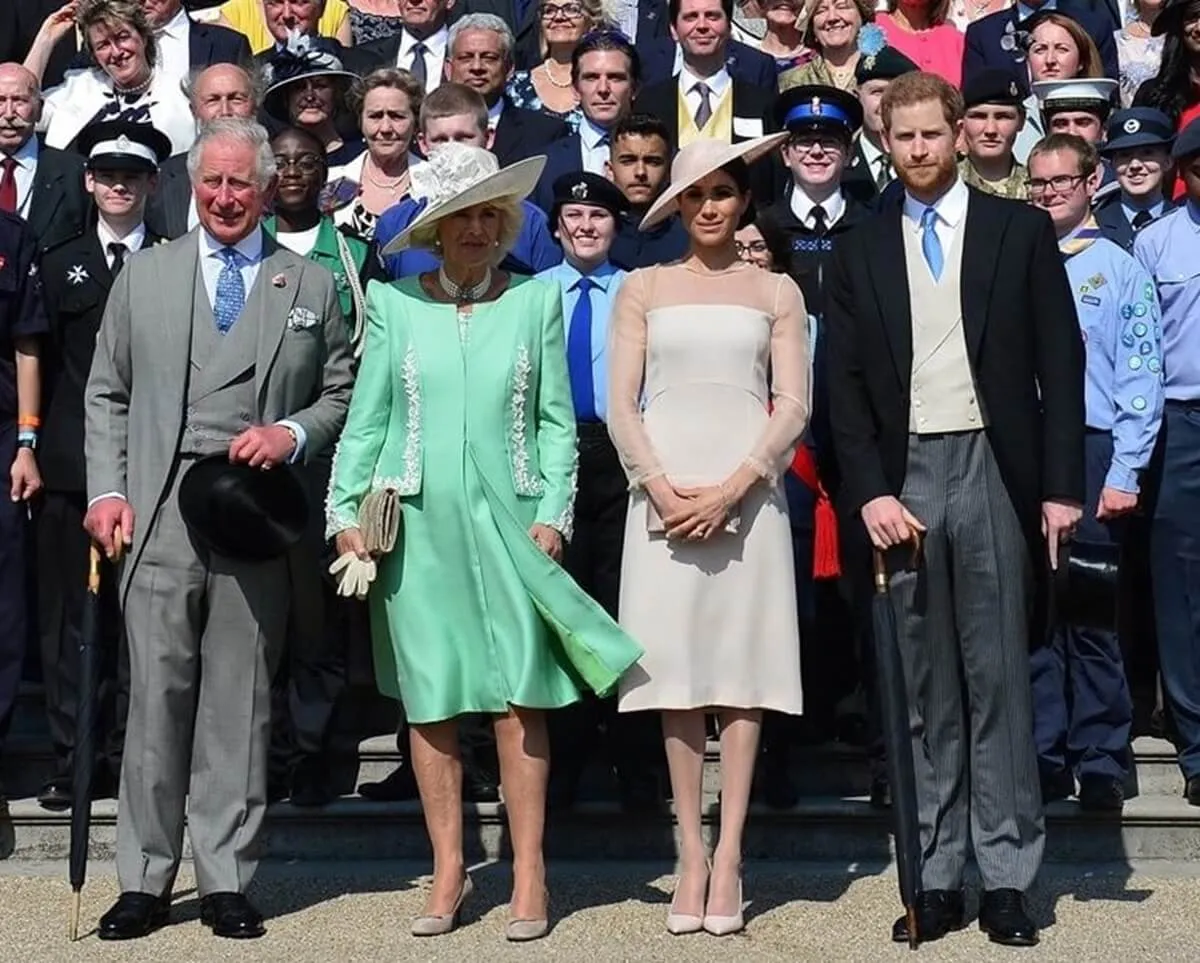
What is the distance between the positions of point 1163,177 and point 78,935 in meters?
4.74

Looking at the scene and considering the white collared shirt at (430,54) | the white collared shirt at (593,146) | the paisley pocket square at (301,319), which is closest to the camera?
the paisley pocket square at (301,319)

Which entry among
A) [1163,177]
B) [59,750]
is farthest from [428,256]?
[1163,177]

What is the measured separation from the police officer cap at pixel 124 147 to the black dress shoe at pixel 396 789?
219 centimetres

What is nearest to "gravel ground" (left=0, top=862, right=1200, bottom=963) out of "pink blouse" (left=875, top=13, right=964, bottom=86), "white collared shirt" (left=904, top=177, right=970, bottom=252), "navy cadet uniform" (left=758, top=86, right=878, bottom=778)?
"navy cadet uniform" (left=758, top=86, right=878, bottom=778)

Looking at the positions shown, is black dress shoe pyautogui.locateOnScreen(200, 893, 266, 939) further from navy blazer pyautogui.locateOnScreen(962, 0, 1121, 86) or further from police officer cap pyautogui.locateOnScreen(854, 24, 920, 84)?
navy blazer pyautogui.locateOnScreen(962, 0, 1121, 86)

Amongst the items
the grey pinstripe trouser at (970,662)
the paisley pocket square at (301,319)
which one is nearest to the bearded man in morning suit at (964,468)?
the grey pinstripe trouser at (970,662)

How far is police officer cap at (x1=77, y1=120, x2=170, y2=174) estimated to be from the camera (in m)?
8.25

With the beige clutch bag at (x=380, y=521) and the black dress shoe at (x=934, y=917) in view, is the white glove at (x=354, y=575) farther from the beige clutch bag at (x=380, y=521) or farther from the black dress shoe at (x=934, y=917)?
the black dress shoe at (x=934, y=917)

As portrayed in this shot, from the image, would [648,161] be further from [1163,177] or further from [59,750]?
[59,750]

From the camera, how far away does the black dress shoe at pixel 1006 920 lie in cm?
666

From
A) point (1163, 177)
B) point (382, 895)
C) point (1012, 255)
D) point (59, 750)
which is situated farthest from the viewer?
point (1163, 177)

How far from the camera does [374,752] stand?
8.17m

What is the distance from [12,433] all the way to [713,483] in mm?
2560

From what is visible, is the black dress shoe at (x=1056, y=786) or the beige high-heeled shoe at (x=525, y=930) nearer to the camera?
the beige high-heeled shoe at (x=525, y=930)
